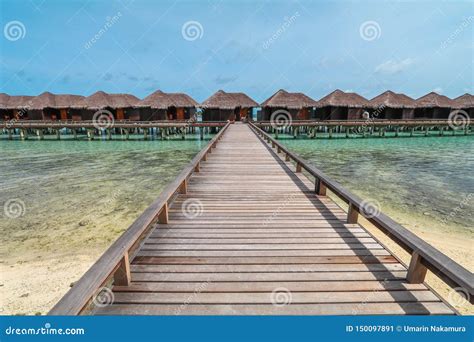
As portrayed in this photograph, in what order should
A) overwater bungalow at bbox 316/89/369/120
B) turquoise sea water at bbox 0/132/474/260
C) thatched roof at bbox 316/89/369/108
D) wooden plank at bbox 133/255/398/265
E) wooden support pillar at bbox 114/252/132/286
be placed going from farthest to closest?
overwater bungalow at bbox 316/89/369/120 < thatched roof at bbox 316/89/369/108 < turquoise sea water at bbox 0/132/474/260 < wooden plank at bbox 133/255/398/265 < wooden support pillar at bbox 114/252/132/286

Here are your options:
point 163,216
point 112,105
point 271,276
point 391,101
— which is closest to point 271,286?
point 271,276

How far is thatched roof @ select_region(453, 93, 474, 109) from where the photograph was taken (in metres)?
33.4

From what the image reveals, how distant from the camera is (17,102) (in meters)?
33.1

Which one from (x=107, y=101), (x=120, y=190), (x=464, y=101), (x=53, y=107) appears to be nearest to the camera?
(x=120, y=190)

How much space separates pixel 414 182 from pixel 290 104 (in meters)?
22.0

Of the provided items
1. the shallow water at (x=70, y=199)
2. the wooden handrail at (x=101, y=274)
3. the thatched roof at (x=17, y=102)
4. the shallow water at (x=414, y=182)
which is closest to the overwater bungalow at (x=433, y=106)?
the shallow water at (x=414, y=182)

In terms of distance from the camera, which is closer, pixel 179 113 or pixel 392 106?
pixel 392 106

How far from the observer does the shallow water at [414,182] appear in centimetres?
757

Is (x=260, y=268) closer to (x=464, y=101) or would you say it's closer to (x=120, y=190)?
(x=120, y=190)

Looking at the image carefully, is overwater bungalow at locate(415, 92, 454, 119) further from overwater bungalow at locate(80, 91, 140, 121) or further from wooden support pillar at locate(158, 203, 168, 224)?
wooden support pillar at locate(158, 203, 168, 224)

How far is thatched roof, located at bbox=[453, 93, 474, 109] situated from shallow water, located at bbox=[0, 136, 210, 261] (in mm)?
38547

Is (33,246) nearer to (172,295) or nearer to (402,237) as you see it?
(172,295)

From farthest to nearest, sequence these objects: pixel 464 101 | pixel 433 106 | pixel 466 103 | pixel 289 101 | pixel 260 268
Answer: pixel 464 101 < pixel 466 103 < pixel 433 106 < pixel 289 101 < pixel 260 268

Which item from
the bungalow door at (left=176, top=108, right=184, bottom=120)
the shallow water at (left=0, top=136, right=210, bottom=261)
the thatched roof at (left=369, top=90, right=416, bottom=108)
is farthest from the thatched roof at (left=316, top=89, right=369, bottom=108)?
the shallow water at (left=0, top=136, right=210, bottom=261)
